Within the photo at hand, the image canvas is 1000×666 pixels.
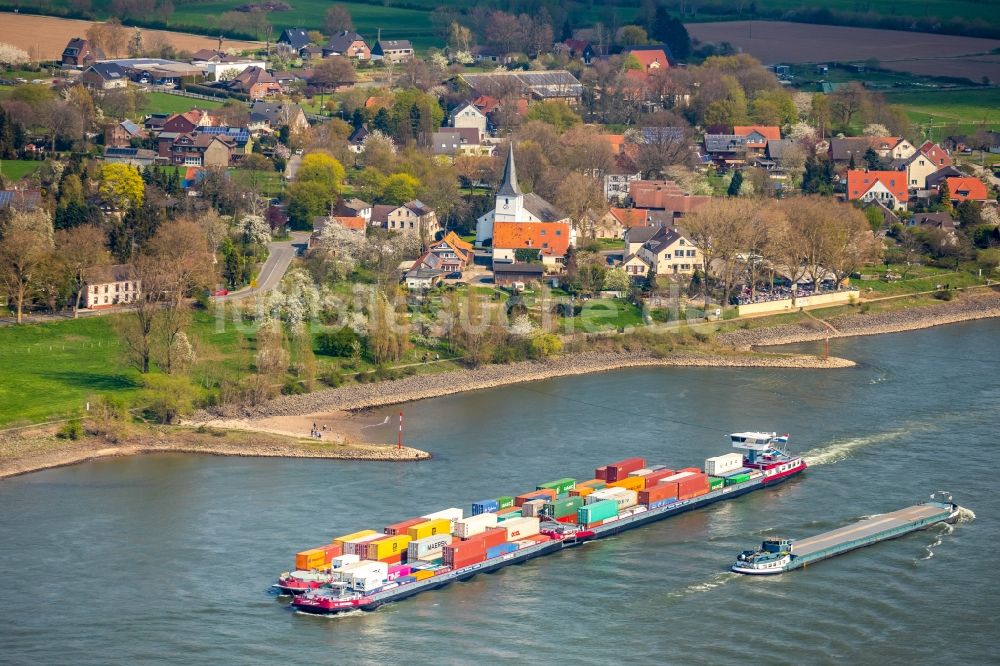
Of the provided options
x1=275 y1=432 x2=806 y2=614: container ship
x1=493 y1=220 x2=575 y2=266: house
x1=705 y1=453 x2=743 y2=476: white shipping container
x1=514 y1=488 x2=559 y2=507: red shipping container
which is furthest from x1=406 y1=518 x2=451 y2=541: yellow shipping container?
x1=493 y1=220 x2=575 y2=266: house

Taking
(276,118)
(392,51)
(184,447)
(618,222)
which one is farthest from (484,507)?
(392,51)

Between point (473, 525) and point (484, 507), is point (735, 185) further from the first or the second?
point (473, 525)

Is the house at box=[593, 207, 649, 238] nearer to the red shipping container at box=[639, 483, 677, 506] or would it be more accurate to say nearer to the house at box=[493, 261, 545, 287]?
the house at box=[493, 261, 545, 287]

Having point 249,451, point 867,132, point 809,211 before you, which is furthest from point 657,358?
point 867,132

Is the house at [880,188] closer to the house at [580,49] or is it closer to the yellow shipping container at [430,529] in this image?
the house at [580,49]

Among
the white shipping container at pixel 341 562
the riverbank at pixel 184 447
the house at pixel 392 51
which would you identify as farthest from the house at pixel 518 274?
the house at pixel 392 51

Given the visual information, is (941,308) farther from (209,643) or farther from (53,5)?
(53,5)

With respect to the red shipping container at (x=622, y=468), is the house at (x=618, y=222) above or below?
above
